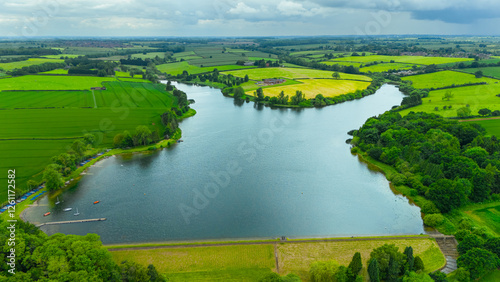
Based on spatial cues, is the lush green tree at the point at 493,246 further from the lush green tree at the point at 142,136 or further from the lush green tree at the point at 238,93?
the lush green tree at the point at 238,93

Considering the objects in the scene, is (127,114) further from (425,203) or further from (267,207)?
(425,203)

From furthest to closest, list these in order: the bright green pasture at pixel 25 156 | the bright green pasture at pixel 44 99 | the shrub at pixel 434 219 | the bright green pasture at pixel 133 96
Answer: the bright green pasture at pixel 133 96 < the bright green pasture at pixel 44 99 < the bright green pasture at pixel 25 156 < the shrub at pixel 434 219

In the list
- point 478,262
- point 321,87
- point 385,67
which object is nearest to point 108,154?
point 478,262

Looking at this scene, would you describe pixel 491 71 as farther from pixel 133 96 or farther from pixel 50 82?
pixel 50 82

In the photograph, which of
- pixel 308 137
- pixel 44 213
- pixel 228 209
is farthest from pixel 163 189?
pixel 308 137

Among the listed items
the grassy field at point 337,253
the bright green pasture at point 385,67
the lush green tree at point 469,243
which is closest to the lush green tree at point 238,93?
the grassy field at point 337,253

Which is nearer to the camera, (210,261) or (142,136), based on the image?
(210,261)
